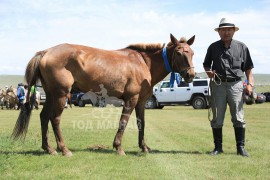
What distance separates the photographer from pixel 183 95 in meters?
28.9

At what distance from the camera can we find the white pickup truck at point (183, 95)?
1113 inches

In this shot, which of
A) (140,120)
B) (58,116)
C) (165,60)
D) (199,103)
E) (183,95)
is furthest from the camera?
(183,95)

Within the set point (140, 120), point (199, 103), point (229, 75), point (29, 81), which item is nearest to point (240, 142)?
point (229, 75)

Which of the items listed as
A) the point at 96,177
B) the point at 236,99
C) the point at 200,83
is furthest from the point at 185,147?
the point at 200,83

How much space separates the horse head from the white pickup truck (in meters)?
20.1

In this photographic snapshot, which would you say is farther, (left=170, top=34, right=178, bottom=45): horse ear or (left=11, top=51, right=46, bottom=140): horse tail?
(left=170, top=34, right=178, bottom=45): horse ear

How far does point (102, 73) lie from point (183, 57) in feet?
5.14

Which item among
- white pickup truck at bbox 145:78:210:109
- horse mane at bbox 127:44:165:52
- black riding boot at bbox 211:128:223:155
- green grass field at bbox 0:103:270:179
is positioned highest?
horse mane at bbox 127:44:165:52

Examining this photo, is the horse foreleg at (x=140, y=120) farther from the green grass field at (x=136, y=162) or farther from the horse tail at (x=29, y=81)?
the horse tail at (x=29, y=81)

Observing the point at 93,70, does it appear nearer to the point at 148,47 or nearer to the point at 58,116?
the point at 58,116

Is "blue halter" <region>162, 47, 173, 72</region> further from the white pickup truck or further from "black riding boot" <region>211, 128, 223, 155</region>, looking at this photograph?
the white pickup truck

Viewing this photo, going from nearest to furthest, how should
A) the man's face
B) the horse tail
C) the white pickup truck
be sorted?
the horse tail < the man's face < the white pickup truck

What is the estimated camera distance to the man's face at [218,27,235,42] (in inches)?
299

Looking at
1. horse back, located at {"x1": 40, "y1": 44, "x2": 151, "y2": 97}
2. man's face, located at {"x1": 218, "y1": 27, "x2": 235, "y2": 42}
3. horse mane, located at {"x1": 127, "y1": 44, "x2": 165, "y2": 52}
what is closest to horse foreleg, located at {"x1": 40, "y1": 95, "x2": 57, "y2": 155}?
horse back, located at {"x1": 40, "y1": 44, "x2": 151, "y2": 97}
